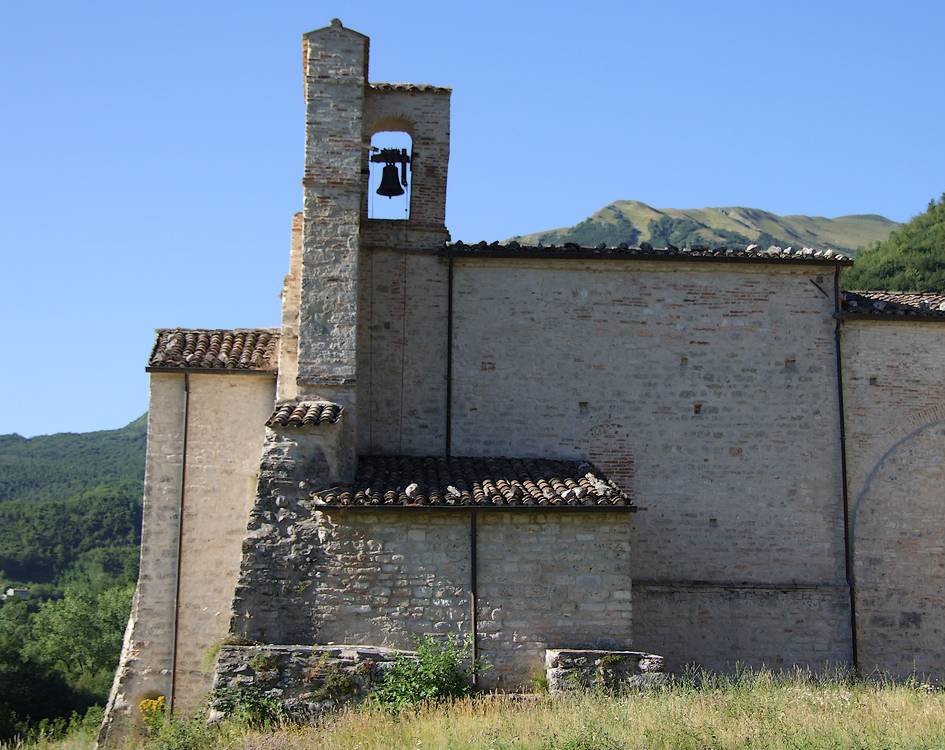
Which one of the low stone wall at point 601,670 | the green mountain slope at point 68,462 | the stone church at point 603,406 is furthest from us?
the green mountain slope at point 68,462

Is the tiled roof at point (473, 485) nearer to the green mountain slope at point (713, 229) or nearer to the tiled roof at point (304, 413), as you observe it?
the tiled roof at point (304, 413)

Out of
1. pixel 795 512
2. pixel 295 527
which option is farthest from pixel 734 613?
pixel 295 527

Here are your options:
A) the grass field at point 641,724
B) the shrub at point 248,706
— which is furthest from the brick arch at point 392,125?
the grass field at point 641,724

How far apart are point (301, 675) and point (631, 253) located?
303 inches

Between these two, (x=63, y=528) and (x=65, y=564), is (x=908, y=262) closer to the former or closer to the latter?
(x=65, y=564)

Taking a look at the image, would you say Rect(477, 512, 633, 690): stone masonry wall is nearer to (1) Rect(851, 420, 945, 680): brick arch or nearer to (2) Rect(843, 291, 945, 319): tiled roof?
(1) Rect(851, 420, 945, 680): brick arch

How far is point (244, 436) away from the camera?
54.7ft

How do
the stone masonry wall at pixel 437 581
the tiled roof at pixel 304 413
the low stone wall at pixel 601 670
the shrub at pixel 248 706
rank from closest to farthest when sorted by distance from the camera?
the shrub at pixel 248 706 → the low stone wall at pixel 601 670 → the stone masonry wall at pixel 437 581 → the tiled roof at pixel 304 413

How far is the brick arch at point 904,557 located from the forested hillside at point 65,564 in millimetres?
13560

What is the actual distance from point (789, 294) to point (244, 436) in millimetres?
8258

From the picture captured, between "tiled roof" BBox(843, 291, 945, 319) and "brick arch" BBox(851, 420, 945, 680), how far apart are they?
163cm

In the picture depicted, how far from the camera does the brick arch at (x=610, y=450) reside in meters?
16.2

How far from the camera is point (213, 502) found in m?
16.5

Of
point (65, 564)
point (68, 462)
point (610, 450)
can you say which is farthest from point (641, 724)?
point (68, 462)
